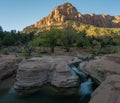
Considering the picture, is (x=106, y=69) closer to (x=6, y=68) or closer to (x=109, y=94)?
(x=109, y=94)

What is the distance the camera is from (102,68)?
1752cm

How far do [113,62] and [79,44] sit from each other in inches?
1856

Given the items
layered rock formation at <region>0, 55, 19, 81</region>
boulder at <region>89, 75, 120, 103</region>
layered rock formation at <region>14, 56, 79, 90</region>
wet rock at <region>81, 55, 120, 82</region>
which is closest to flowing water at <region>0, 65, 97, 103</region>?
layered rock formation at <region>14, 56, 79, 90</region>

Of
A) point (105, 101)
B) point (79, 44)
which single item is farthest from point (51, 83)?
point (79, 44)

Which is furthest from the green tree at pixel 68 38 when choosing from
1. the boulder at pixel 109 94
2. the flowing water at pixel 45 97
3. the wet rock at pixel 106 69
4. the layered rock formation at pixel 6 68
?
the boulder at pixel 109 94

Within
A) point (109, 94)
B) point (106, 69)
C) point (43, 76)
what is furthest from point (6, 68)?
point (109, 94)

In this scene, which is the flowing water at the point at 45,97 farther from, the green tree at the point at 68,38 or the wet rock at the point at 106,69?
the green tree at the point at 68,38

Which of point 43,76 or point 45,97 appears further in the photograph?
point 43,76

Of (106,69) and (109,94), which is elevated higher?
(106,69)

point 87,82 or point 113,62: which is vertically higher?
point 113,62

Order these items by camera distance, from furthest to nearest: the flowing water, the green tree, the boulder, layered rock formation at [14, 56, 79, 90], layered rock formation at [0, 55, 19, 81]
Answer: the green tree
layered rock formation at [0, 55, 19, 81]
layered rock formation at [14, 56, 79, 90]
the flowing water
the boulder

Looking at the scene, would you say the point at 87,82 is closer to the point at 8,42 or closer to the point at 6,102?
the point at 6,102

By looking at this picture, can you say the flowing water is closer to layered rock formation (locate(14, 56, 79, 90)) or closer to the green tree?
layered rock formation (locate(14, 56, 79, 90))

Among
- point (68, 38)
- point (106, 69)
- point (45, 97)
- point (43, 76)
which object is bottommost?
point (45, 97)
